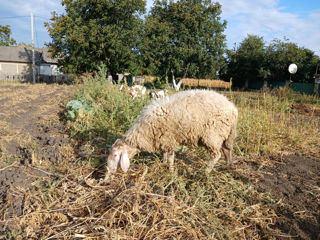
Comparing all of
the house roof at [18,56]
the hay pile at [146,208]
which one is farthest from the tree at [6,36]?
the hay pile at [146,208]

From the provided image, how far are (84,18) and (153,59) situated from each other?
6.28m

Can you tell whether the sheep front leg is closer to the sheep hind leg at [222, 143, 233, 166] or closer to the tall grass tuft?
the sheep hind leg at [222, 143, 233, 166]

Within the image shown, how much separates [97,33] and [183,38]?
7.83 m

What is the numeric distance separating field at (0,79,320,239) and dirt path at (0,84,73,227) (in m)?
0.01

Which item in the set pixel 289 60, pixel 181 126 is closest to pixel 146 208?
pixel 181 126

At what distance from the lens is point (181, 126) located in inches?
115

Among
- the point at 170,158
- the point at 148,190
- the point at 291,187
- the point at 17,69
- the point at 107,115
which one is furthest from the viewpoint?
the point at 17,69

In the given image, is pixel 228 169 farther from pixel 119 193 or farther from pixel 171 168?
pixel 119 193

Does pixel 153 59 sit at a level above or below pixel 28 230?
above

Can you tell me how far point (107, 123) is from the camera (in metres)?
4.46

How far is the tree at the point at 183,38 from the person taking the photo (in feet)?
62.2

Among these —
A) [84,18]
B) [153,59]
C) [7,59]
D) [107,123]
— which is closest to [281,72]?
[153,59]

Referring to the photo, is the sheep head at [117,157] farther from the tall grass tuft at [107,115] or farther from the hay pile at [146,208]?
the tall grass tuft at [107,115]

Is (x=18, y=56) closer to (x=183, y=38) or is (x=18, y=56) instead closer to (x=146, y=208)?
(x=183, y=38)
